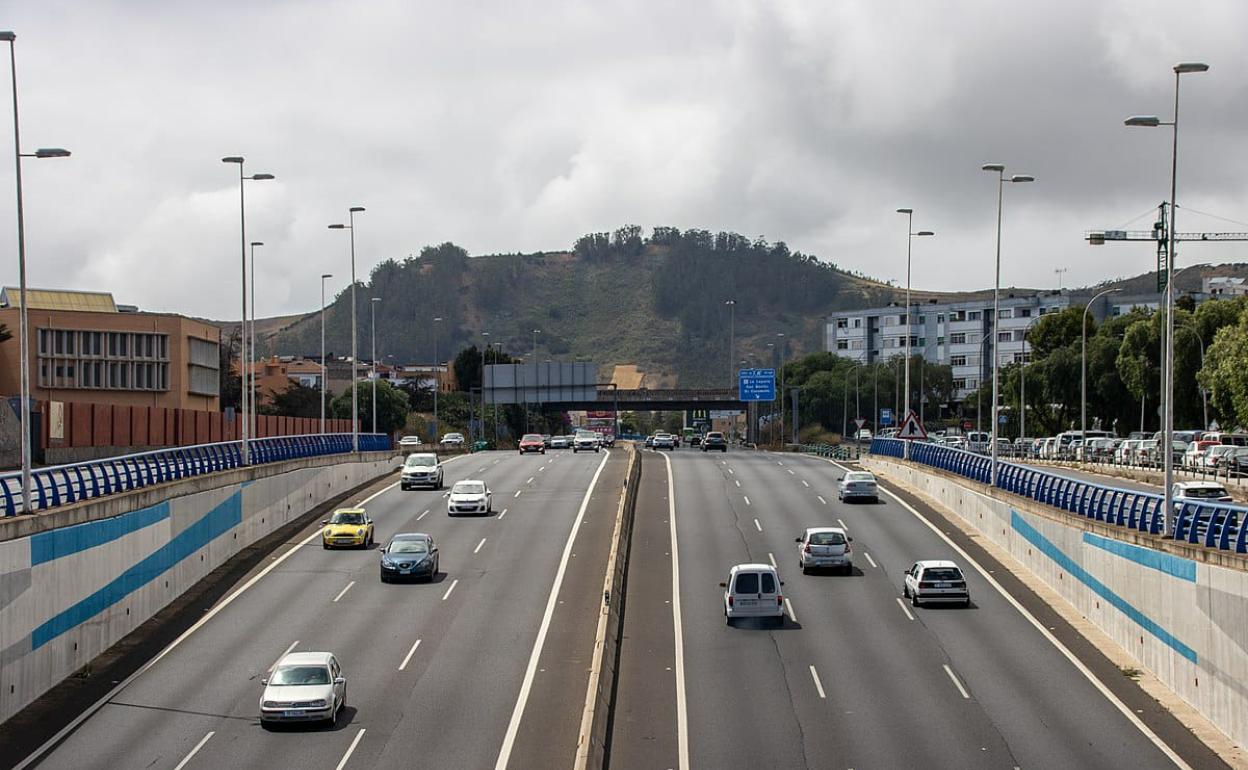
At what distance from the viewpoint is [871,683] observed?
33.1 meters

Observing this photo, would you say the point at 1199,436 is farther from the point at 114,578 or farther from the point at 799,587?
the point at 114,578

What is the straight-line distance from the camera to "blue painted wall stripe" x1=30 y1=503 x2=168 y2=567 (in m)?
32.0

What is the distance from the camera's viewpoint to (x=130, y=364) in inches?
3991

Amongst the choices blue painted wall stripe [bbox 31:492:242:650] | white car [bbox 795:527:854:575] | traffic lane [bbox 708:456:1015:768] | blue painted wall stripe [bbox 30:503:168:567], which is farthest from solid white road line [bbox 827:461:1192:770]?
blue painted wall stripe [bbox 30:503:168:567]

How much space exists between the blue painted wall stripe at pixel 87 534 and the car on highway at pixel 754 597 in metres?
16.3

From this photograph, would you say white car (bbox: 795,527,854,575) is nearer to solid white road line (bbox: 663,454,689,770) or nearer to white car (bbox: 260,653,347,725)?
solid white road line (bbox: 663,454,689,770)

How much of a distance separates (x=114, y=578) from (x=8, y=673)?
7497 mm

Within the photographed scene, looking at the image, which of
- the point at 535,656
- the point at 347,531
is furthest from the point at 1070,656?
the point at 347,531

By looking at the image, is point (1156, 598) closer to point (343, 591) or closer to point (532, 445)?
point (343, 591)

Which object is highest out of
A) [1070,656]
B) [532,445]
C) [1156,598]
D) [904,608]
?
[532,445]

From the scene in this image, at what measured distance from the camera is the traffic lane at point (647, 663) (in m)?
28.2

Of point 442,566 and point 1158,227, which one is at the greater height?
point 1158,227

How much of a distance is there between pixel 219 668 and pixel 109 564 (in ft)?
15.6

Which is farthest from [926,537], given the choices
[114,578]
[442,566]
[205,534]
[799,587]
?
[114,578]
